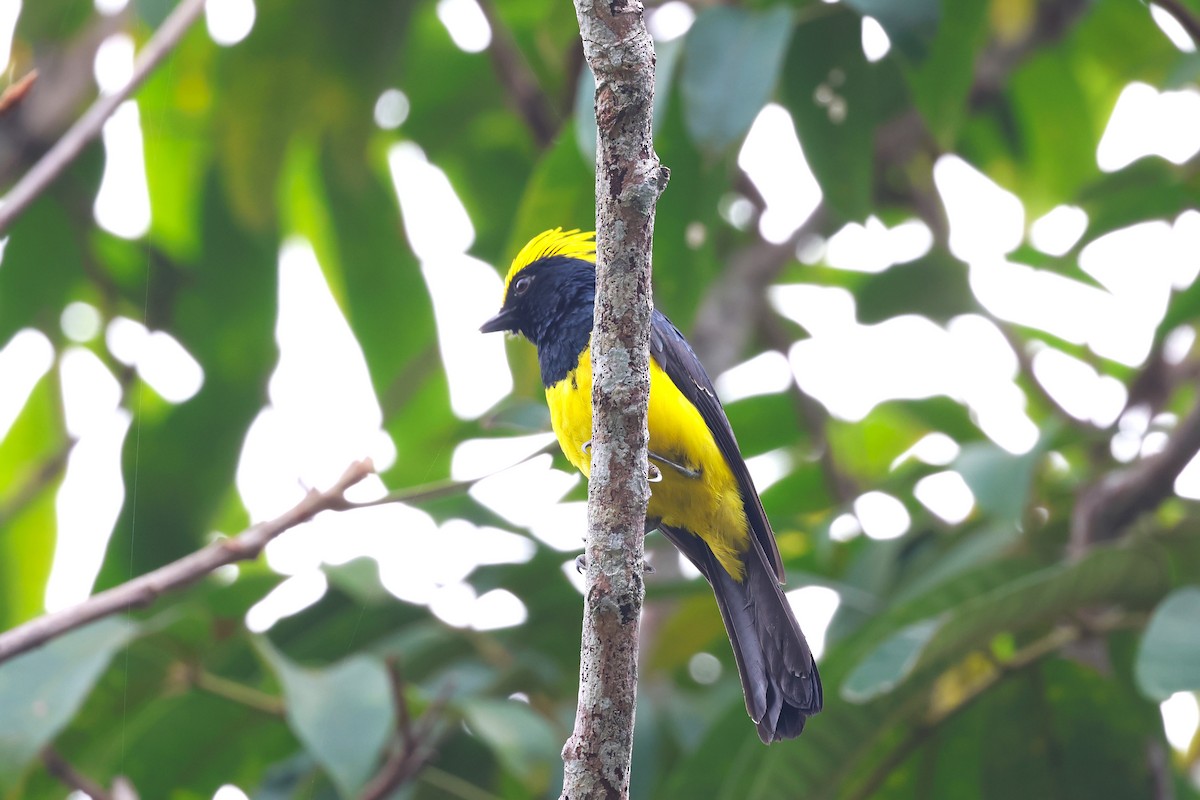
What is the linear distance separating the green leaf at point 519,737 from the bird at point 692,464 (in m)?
0.62

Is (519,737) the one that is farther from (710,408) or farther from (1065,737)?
(1065,737)

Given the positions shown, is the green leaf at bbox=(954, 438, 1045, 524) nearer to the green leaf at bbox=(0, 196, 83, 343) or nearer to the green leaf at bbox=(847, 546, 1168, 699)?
the green leaf at bbox=(847, 546, 1168, 699)

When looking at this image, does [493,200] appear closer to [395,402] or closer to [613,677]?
[395,402]

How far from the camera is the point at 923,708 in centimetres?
377

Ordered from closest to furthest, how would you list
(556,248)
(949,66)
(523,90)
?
(556,248)
(949,66)
(523,90)

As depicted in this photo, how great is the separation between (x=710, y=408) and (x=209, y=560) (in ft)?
4.66

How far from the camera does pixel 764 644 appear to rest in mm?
2982

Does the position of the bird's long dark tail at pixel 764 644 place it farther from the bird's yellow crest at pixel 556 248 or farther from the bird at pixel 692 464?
the bird's yellow crest at pixel 556 248

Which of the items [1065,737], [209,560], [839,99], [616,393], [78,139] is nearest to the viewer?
[616,393]

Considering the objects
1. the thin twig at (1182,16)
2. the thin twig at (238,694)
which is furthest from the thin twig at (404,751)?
the thin twig at (1182,16)

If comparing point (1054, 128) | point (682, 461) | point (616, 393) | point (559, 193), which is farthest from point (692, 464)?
point (1054, 128)

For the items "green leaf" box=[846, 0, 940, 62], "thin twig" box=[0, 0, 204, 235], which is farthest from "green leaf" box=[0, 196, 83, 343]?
"green leaf" box=[846, 0, 940, 62]

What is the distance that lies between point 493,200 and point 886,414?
1.88 meters

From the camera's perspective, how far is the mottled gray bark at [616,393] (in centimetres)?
177
